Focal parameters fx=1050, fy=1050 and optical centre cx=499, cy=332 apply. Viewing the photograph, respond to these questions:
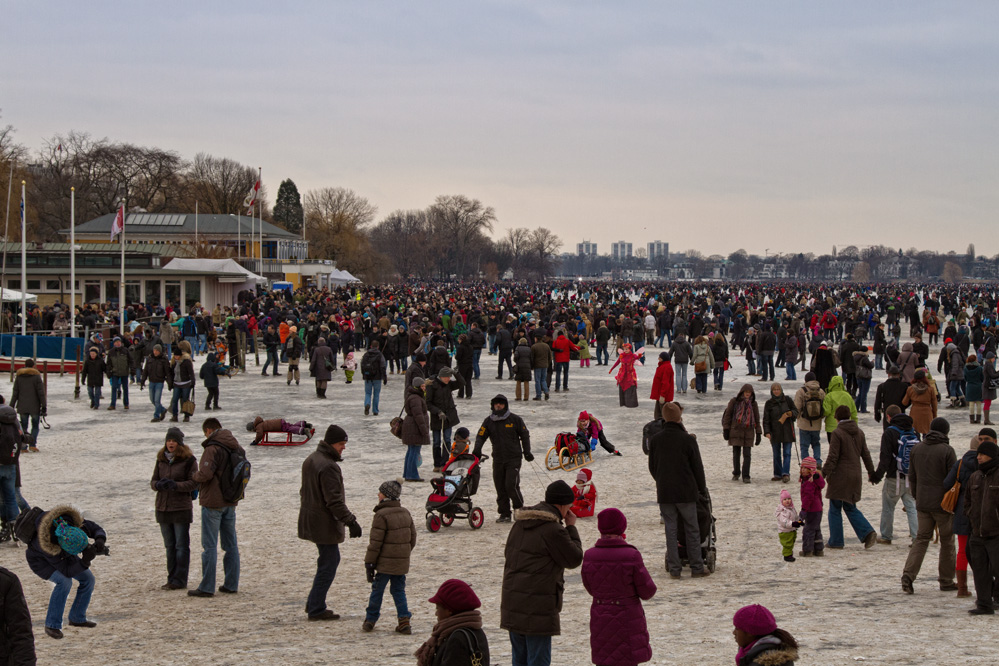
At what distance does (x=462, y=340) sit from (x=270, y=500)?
32.9 feet

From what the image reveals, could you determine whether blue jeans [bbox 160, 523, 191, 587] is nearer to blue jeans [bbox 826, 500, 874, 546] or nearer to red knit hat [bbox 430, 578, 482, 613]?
red knit hat [bbox 430, 578, 482, 613]

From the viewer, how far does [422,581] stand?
9281 millimetres

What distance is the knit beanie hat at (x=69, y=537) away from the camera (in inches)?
299

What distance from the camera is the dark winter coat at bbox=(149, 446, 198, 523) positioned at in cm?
872

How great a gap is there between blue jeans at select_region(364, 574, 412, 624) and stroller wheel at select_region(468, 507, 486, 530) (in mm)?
3605

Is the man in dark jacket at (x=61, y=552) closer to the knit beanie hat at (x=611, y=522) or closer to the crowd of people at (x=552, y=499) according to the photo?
the crowd of people at (x=552, y=499)

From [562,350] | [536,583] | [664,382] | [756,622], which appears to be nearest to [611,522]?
[536,583]

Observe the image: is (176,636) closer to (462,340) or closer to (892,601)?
(892,601)

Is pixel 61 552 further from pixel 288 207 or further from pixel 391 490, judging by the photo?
pixel 288 207

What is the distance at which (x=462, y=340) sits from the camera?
2242 centimetres

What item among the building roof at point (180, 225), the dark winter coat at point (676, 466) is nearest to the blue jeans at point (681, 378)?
the dark winter coat at point (676, 466)

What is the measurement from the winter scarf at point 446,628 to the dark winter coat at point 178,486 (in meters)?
4.45

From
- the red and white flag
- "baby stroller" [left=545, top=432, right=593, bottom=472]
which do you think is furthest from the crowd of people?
the red and white flag

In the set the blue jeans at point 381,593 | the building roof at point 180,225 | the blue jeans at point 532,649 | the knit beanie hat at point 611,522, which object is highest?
the building roof at point 180,225
